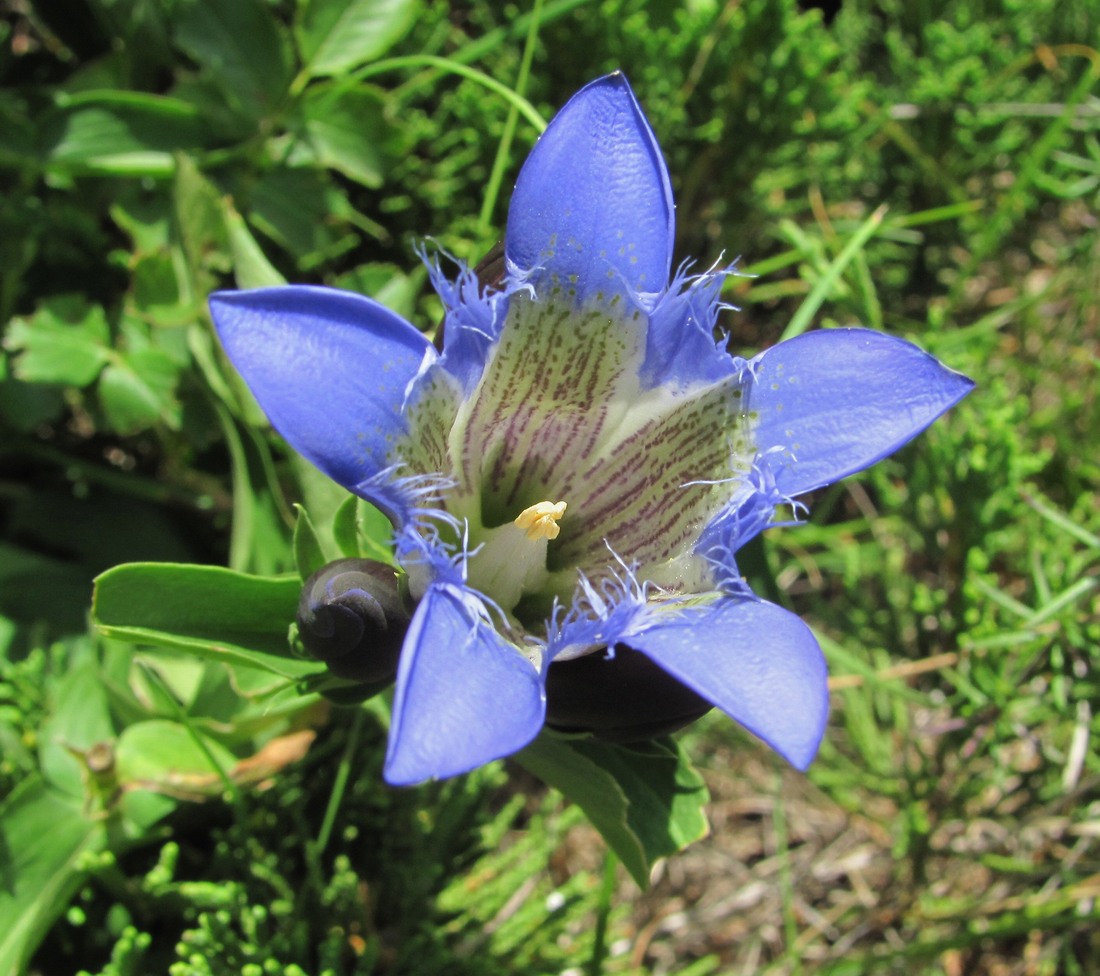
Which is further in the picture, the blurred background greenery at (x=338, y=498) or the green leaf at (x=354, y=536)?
the blurred background greenery at (x=338, y=498)

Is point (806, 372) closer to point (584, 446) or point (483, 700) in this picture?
point (584, 446)

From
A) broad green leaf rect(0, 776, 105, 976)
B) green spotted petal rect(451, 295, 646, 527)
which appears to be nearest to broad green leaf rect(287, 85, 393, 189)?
green spotted petal rect(451, 295, 646, 527)

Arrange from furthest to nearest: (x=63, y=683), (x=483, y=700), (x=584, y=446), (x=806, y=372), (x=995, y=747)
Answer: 1. (x=995, y=747)
2. (x=63, y=683)
3. (x=584, y=446)
4. (x=806, y=372)
5. (x=483, y=700)

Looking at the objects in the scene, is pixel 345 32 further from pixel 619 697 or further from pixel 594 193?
pixel 619 697

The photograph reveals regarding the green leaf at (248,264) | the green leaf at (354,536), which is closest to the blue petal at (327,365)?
the green leaf at (354,536)

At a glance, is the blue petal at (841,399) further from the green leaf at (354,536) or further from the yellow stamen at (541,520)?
the green leaf at (354,536)

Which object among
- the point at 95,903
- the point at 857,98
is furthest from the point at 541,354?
the point at 857,98

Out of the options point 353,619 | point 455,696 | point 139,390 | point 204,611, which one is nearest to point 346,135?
point 139,390
